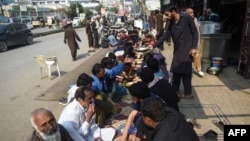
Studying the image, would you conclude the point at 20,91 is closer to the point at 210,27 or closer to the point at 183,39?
the point at 183,39

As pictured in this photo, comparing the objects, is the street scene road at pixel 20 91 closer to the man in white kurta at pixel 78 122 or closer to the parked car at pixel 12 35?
the man in white kurta at pixel 78 122

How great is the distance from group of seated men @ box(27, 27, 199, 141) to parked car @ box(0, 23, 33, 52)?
38.3 ft

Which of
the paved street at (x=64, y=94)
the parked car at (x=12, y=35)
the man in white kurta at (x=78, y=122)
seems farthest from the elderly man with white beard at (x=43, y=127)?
the parked car at (x=12, y=35)

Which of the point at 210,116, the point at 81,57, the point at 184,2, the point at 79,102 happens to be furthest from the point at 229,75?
the point at 184,2

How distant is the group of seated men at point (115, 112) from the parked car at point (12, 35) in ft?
38.3

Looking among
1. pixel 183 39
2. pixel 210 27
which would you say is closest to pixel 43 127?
pixel 183 39

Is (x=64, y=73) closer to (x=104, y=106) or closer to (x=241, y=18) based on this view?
(x=104, y=106)

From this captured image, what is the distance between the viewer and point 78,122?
3.41 m

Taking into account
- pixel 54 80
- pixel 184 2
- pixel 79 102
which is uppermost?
pixel 184 2

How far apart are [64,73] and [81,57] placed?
10.9 feet

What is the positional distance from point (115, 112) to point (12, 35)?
1369 centimetres

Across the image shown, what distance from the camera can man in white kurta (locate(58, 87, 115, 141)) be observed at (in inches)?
126

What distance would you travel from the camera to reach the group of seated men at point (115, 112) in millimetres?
2350

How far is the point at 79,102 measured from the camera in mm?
3430
